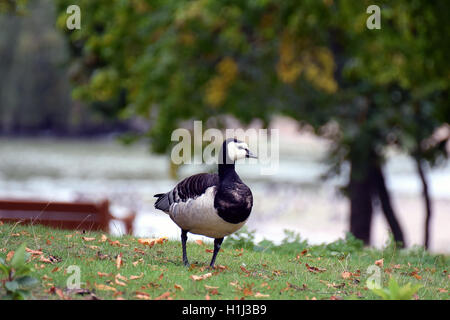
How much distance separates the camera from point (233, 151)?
6359mm

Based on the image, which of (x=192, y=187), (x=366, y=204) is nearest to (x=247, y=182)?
(x=366, y=204)

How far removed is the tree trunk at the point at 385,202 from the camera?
1600cm

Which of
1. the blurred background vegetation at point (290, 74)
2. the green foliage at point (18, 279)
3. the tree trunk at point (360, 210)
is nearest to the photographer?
the green foliage at point (18, 279)

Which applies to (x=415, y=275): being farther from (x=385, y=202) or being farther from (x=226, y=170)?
(x=385, y=202)

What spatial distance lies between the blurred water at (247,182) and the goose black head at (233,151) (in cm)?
974

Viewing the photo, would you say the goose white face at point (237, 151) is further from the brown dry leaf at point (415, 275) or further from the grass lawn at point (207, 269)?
the brown dry leaf at point (415, 275)

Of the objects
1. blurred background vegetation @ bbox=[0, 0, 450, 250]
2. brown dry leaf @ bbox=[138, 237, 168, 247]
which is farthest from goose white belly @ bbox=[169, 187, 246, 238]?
blurred background vegetation @ bbox=[0, 0, 450, 250]

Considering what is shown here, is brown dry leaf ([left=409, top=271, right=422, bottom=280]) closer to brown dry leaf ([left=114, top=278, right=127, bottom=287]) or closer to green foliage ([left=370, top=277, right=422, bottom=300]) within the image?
green foliage ([left=370, top=277, right=422, bottom=300])

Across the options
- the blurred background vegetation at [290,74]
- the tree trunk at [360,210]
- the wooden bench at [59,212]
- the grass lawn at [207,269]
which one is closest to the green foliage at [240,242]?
the grass lawn at [207,269]

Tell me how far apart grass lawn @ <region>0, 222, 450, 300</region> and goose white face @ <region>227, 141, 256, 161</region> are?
1.26 m

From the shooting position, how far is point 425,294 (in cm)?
637

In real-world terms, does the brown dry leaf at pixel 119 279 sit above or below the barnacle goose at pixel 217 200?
below
